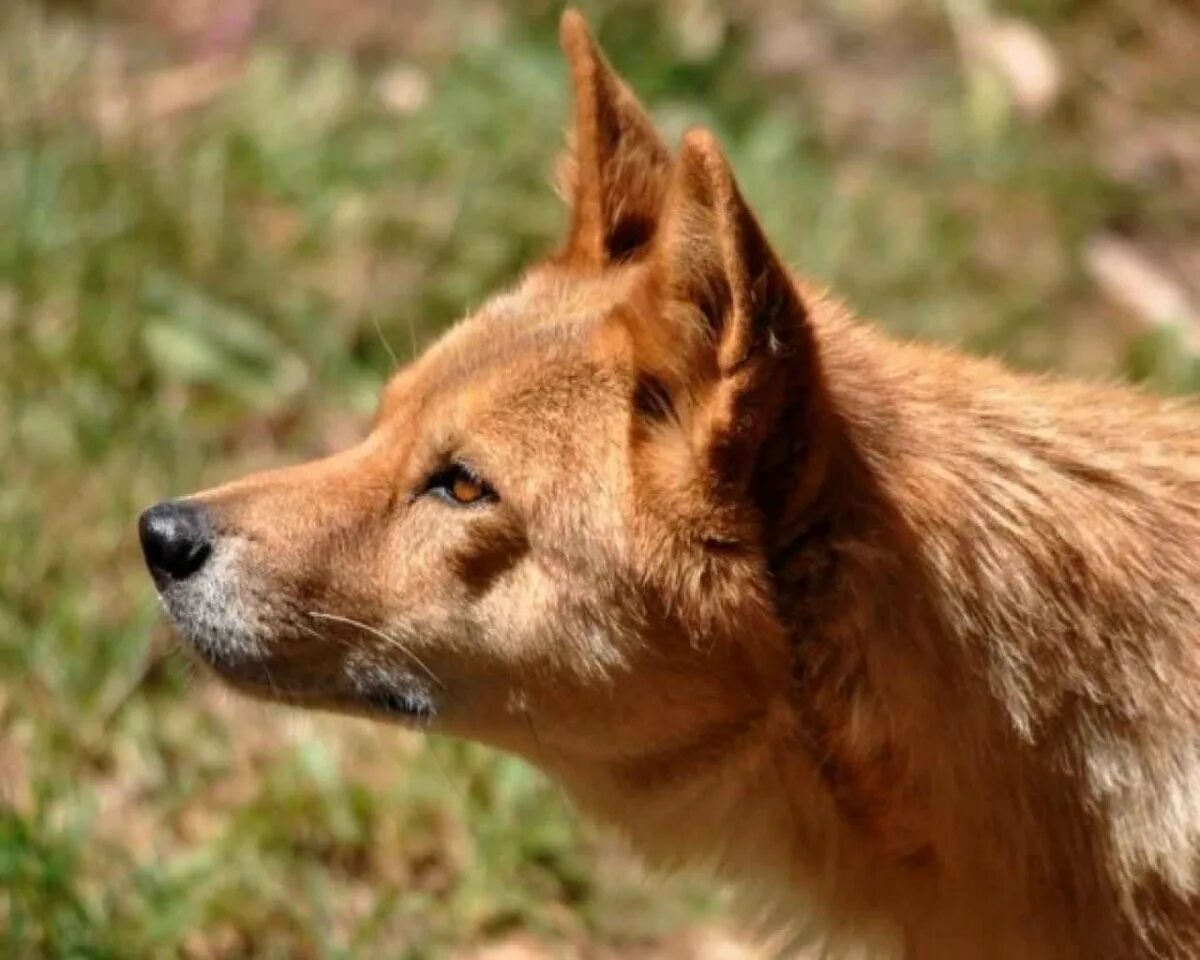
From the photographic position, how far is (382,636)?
3.22m

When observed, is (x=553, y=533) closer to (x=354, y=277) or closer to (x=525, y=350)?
(x=525, y=350)

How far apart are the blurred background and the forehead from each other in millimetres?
1259

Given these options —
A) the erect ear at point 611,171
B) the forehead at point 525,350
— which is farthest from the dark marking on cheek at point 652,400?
the erect ear at point 611,171

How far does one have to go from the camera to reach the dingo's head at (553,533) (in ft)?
9.52

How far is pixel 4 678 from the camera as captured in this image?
182 inches

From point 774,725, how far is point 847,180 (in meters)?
4.68

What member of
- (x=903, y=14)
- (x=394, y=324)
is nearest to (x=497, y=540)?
(x=394, y=324)

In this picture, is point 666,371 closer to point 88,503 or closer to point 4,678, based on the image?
point 4,678

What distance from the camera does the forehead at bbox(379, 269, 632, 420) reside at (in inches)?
126

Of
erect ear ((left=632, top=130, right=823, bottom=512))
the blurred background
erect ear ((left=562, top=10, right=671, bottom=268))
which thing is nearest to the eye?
erect ear ((left=632, top=130, right=823, bottom=512))

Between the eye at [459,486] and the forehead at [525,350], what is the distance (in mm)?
135

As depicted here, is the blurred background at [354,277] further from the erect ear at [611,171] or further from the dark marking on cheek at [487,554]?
the erect ear at [611,171]

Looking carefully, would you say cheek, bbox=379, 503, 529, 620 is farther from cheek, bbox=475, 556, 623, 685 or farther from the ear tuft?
the ear tuft

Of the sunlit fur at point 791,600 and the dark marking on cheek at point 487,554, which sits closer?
the sunlit fur at point 791,600
